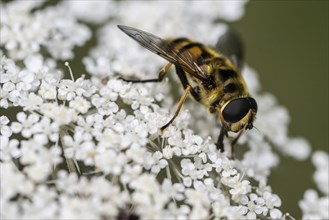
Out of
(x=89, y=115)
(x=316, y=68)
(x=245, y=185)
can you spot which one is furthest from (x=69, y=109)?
(x=316, y=68)

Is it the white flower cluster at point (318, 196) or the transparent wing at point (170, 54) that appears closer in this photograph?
the transparent wing at point (170, 54)

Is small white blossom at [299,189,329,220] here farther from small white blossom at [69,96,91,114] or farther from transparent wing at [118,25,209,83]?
small white blossom at [69,96,91,114]

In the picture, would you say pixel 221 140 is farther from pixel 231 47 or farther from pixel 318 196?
pixel 318 196

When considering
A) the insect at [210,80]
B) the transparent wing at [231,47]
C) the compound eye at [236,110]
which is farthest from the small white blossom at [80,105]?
the transparent wing at [231,47]

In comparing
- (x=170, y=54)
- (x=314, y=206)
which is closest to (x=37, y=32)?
(x=170, y=54)

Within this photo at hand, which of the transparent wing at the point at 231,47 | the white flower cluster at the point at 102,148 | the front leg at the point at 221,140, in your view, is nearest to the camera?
the white flower cluster at the point at 102,148

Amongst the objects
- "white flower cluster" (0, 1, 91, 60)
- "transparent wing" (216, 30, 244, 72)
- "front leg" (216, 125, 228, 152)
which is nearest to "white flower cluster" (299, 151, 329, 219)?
"front leg" (216, 125, 228, 152)

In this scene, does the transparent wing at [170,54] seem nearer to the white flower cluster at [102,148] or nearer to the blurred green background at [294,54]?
the white flower cluster at [102,148]

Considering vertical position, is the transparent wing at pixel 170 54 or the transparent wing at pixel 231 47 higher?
the transparent wing at pixel 170 54
